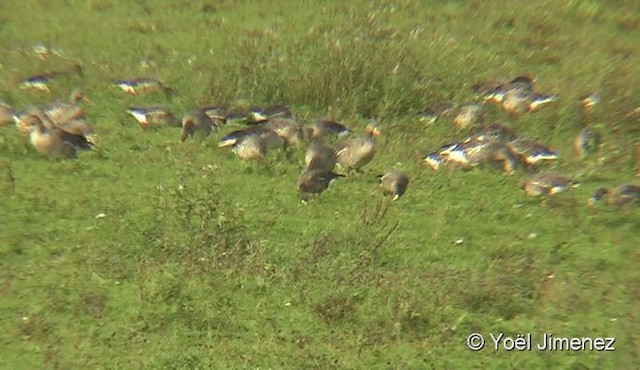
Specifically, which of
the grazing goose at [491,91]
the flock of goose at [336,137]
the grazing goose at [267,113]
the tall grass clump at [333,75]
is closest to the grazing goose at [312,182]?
the flock of goose at [336,137]

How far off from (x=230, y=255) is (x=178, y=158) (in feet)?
7.52

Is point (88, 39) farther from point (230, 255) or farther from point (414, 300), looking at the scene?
point (414, 300)

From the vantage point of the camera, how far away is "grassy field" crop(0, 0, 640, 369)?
17.5ft

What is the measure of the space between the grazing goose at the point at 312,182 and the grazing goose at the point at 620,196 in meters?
2.55

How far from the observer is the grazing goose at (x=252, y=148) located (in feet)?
26.4

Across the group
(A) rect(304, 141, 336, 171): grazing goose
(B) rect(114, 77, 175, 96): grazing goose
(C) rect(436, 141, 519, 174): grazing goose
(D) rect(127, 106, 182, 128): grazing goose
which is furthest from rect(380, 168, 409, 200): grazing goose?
(B) rect(114, 77, 175, 96): grazing goose

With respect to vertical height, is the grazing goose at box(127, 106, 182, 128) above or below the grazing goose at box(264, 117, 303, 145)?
below

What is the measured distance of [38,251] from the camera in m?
6.32

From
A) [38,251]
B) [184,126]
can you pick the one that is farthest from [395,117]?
[38,251]

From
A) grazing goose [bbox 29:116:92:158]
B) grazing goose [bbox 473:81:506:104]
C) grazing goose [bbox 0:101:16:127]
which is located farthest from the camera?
grazing goose [bbox 473:81:506:104]

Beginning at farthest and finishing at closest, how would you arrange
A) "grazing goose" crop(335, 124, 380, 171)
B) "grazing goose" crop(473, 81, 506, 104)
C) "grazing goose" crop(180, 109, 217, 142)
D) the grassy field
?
"grazing goose" crop(473, 81, 506, 104) → "grazing goose" crop(180, 109, 217, 142) → "grazing goose" crop(335, 124, 380, 171) → the grassy field

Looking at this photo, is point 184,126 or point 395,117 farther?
point 395,117

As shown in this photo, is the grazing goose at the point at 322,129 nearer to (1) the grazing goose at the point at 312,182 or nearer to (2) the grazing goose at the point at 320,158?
(2) the grazing goose at the point at 320,158

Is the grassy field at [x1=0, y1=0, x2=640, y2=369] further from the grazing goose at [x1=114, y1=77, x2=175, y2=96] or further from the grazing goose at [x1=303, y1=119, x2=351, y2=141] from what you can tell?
the grazing goose at [x1=303, y1=119, x2=351, y2=141]
